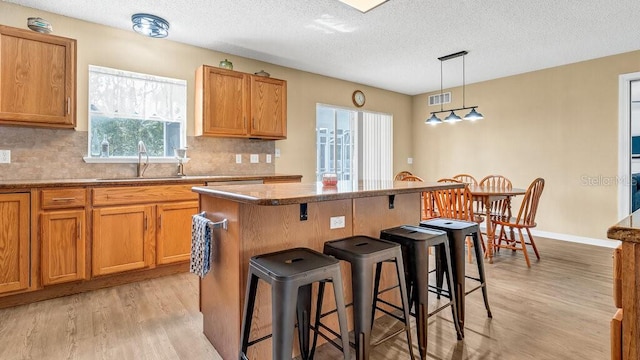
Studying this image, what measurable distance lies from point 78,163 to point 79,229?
0.83 meters

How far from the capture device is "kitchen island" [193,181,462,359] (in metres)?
1.64

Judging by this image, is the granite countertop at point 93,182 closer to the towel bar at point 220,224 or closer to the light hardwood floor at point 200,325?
the light hardwood floor at point 200,325

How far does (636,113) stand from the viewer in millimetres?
6457

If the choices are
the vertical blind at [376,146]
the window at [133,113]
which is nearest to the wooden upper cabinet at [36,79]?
the window at [133,113]

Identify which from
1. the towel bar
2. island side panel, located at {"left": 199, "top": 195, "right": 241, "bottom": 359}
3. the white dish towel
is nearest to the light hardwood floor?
island side panel, located at {"left": 199, "top": 195, "right": 241, "bottom": 359}

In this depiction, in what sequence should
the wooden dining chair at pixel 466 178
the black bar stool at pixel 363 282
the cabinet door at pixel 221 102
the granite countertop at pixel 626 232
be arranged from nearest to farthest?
→ the granite countertop at pixel 626 232 < the black bar stool at pixel 363 282 < the cabinet door at pixel 221 102 < the wooden dining chair at pixel 466 178

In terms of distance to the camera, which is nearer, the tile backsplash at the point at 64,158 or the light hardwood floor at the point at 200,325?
the light hardwood floor at the point at 200,325

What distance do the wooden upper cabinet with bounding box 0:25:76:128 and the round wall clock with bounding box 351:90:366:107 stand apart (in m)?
3.83

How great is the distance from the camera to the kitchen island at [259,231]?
5.38 ft

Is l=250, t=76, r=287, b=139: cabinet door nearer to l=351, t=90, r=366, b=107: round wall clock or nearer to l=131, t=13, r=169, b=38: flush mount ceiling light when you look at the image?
l=131, t=13, r=169, b=38: flush mount ceiling light

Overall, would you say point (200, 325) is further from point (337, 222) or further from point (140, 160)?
point (140, 160)

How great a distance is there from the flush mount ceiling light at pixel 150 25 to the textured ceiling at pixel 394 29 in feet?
0.26

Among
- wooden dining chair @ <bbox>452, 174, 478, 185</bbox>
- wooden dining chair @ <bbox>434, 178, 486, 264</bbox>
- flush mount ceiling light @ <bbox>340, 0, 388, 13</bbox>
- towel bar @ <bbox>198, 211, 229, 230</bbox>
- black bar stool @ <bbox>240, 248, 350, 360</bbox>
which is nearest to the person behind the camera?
black bar stool @ <bbox>240, 248, 350, 360</bbox>

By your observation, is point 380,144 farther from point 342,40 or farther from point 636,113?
point 636,113
